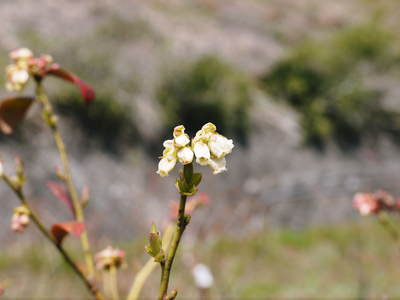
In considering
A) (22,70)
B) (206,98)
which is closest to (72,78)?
(22,70)

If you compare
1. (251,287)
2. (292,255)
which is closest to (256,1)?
(292,255)

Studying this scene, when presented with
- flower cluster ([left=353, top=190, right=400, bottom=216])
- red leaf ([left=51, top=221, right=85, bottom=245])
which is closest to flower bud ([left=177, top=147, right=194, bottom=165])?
red leaf ([left=51, top=221, right=85, bottom=245])

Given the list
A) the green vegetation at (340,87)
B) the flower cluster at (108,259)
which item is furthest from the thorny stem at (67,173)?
the green vegetation at (340,87)

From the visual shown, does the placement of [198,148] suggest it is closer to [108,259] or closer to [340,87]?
[108,259]

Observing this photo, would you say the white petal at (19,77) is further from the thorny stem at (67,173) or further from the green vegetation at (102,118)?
the green vegetation at (102,118)

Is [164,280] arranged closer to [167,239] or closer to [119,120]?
[167,239]

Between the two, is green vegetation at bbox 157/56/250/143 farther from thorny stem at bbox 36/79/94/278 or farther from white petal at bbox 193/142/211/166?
white petal at bbox 193/142/211/166
